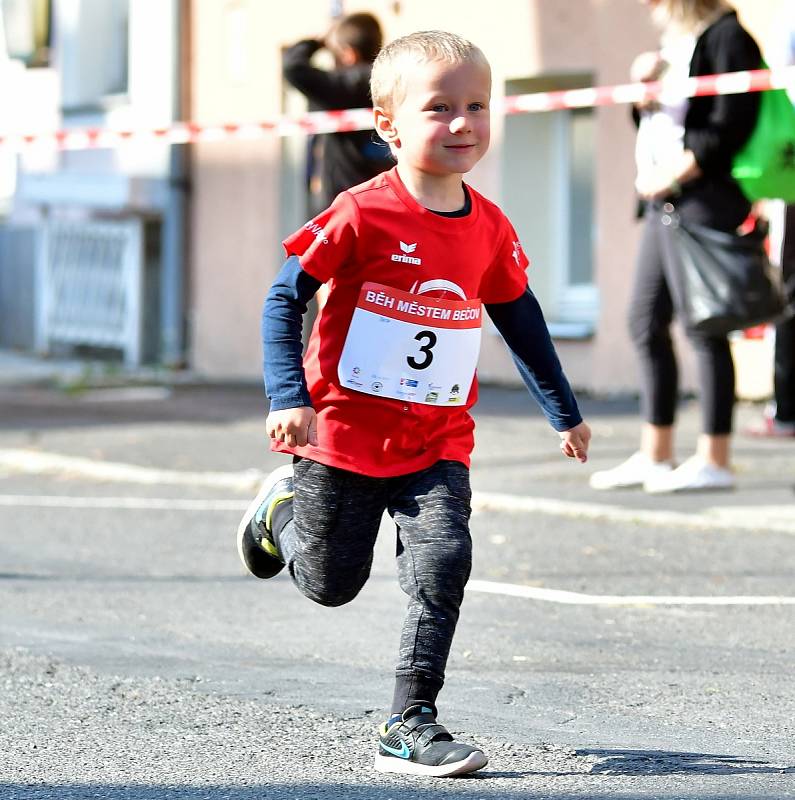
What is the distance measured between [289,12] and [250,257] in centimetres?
214

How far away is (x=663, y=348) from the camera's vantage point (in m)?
8.21

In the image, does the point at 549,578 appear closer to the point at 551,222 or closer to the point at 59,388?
the point at 551,222

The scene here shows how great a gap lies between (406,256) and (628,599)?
2206 mm

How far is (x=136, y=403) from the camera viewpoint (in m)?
13.3

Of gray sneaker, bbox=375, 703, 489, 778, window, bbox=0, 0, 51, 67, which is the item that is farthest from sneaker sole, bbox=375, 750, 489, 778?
window, bbox=0, 0, 51, 67

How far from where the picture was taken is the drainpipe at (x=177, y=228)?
54.2ft

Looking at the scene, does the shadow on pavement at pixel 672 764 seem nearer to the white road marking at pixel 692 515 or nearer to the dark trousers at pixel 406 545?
the dark trousers at pixel 406 545

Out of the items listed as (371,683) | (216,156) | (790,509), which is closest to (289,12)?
(216,156)

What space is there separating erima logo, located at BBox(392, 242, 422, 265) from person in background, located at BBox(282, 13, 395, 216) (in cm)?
597

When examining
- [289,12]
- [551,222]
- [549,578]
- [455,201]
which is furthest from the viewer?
[289,12]

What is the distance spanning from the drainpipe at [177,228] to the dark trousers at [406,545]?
493 inches

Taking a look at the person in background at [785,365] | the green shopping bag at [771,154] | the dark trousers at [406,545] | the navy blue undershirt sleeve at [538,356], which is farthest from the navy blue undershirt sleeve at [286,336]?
the person in background at [785,365]

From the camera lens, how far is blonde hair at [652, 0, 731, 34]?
7871 mm

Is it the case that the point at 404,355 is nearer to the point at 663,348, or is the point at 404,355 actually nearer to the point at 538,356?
the point at 538,356
